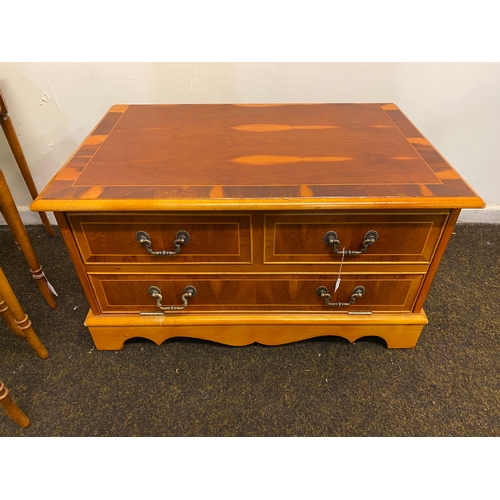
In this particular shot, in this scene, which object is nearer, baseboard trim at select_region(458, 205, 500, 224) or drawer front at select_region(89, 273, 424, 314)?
drawer front at select_region(89, 273, 424, 314)

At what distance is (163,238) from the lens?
968mm

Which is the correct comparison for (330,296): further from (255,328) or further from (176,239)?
(176,239)

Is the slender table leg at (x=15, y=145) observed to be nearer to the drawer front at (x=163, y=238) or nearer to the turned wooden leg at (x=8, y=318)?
the turned wooden leg at (x=8, y=318)

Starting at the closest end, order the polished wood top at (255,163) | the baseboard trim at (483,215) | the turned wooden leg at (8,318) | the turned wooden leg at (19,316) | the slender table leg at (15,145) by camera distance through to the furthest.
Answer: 1. the polished wood top at (255,163)
2. the turned wooden leg at (19,316)
3. the turned wooden leg at (8,318)
4. the slender table leg at (15,145)
5. the baseboard trim at (483,215)

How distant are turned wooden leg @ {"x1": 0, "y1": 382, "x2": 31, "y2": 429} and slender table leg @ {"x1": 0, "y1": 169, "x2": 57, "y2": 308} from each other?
459 millimetres

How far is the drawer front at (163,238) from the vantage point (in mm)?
931

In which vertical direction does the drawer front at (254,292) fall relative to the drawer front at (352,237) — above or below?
below

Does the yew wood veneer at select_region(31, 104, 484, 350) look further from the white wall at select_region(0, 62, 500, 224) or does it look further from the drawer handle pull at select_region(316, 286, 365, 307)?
the white wall at select_region(0, 62, 500, 224)

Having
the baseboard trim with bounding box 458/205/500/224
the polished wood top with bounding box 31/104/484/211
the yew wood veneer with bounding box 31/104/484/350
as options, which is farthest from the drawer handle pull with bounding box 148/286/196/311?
the baseboard trim with bounding box 458/205/500/224

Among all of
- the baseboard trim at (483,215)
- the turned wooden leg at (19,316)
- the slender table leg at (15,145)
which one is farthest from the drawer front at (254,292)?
the baseboard trim at (483,215)

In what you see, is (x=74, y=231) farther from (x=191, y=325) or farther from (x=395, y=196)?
(x=395, y=196)

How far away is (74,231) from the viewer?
0.96 meters

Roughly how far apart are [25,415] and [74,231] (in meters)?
0.56

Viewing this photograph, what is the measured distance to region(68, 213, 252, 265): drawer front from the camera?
0.93 m
